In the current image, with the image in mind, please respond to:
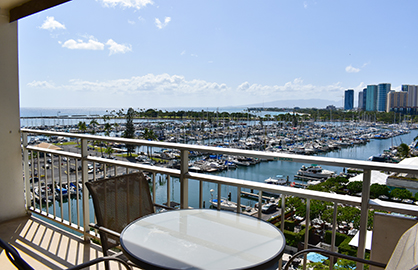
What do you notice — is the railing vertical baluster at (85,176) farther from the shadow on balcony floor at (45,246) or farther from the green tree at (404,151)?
the green tree at (404,151)

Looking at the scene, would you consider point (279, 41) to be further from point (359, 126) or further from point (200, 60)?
point (359, 126)

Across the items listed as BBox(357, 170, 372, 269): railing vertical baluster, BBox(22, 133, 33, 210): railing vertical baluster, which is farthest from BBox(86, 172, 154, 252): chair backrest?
BBox(22, 133, 33, 210): railing vertical baluster

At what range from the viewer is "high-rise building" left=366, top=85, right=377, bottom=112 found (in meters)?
23.9

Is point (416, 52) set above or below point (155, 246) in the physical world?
above

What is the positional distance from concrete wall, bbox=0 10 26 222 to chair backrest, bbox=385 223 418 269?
160 inches

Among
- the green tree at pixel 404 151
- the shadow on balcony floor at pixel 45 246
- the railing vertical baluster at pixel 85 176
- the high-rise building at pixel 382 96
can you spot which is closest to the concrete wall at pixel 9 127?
the shadow on balcony floor at pixel 45 246

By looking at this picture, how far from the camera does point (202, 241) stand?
1478 millimetres

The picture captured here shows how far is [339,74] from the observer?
52.3m

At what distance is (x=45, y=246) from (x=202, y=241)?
92.2 inches

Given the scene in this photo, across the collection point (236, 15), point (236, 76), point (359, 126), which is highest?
point (236, 15)

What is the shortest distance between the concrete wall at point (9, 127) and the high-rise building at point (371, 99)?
25.7 m

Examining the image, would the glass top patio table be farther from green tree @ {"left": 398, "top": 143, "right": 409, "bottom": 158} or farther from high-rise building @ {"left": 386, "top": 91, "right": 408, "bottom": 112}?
green tree @ {"left": 398, "top": 143, "right": 409, "bottom": 158}

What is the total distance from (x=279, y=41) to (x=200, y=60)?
15305mm

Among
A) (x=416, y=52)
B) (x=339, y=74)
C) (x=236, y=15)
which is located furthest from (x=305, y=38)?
(x=416, y=52)
